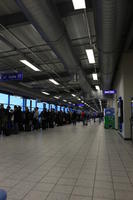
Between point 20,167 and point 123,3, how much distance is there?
13.8 feet

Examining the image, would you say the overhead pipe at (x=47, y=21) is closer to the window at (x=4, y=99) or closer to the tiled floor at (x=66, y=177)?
the tiled floor at (x=66, y=177)

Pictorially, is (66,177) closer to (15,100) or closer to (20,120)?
(20,120)

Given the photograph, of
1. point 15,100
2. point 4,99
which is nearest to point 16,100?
point 15,100

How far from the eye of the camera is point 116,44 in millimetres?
5922

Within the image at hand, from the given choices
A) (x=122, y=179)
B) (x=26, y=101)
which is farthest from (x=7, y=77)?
(x=26, y=101)

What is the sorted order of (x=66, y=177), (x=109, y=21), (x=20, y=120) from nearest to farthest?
(x=66, y=177) < (x=109, y=21) < (x=20, y=120)

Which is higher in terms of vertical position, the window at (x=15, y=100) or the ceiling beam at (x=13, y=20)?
the ceiling beam at (x=13, y=20)

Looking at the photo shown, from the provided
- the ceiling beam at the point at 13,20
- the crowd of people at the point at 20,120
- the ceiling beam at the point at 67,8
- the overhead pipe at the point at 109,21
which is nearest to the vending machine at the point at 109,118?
the crowd of people at the point at 20,120

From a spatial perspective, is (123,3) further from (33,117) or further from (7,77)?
(33,117)

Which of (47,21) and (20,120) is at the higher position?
(47,21)

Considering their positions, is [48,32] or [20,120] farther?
[20,120]

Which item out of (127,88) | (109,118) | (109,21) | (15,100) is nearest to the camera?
(109,21)

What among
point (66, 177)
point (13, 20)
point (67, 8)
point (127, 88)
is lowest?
point (66, 177)

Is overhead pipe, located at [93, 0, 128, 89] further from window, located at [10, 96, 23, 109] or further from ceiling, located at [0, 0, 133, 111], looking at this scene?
window, located at [10, 96, 23, 109]
